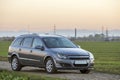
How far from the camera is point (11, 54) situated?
78.4 ft

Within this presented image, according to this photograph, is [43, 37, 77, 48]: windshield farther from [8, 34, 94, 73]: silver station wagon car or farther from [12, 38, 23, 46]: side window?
[12, 38, 23, 46]: side window

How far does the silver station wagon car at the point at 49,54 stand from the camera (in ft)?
66.9

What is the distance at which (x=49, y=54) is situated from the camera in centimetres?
2088

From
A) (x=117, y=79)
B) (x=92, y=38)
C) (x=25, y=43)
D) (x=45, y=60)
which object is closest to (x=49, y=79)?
(x=117, y=79)

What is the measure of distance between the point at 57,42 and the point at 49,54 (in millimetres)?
1177

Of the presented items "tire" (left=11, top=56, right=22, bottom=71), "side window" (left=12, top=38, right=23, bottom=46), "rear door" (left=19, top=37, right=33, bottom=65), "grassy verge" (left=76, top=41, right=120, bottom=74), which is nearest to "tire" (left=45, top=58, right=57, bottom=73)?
"rear door" (left=19, top=37, right=33, bottom=65)

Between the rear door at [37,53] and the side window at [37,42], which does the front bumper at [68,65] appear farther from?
the side window at [37,42]

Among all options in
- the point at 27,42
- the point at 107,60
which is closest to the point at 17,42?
the point at 27,42

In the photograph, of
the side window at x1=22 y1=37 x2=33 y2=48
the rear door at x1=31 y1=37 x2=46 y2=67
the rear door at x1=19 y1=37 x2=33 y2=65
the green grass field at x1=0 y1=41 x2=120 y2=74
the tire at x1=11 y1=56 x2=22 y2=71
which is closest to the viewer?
the rear door at x1=31 y1=37 x2=46 y2=67

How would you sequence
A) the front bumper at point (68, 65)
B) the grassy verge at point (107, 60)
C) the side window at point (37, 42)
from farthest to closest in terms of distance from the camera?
the grassy verge at point (107, 60) < the side window at point (37, 42) < the front bumper at point (68, 65)

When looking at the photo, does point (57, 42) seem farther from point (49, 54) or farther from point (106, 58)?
point (106, 58)

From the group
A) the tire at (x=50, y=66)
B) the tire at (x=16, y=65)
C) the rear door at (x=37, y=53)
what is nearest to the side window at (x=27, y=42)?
the rear door at (x=37, y=53)

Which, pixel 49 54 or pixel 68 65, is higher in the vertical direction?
pixel 49 54

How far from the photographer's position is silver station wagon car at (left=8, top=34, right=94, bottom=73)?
20406mm
